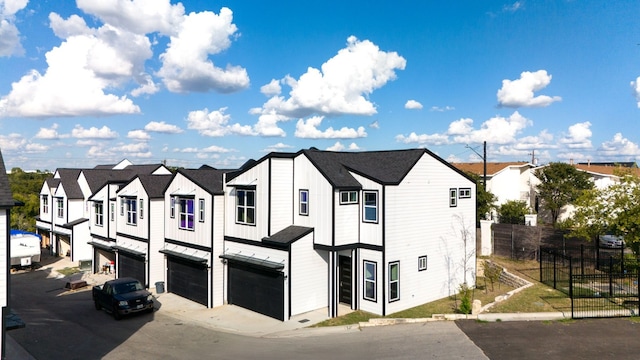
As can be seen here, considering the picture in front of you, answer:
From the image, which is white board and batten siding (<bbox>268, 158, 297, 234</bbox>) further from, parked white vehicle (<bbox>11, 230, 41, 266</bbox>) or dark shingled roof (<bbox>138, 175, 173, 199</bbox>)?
parked white vehicle (<bbox>11, 230, 41, 266</bbox>)

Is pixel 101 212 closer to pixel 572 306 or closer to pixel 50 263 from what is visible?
pixel 50 263

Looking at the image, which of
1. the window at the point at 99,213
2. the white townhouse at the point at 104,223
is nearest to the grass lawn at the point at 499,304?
the white townhouse at the point at 104,223

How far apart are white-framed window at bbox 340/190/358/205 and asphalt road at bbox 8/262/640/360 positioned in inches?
207

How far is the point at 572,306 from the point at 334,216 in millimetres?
9746

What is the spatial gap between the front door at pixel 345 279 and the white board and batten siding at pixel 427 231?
2.03 metres

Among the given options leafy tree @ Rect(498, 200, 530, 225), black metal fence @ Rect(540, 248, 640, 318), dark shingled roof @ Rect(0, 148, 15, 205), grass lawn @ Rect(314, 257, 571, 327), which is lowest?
grass lawn @ Rect(314, 257, 571, 327)

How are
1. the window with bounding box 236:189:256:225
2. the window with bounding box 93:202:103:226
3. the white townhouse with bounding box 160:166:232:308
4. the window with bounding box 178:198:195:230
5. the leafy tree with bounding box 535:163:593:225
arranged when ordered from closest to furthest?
the window with bounding box 236:189:256:225 → the white townhouse with bounding box 160:166:232:308 → the window with bounding box 178:198:195:230 → the window with bounding box 93:202:103:226 → the leafy tree with bounding box 535:163:593:225

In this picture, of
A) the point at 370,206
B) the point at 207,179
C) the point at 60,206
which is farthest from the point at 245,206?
the point at 60,206

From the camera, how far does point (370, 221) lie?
58.7 ft

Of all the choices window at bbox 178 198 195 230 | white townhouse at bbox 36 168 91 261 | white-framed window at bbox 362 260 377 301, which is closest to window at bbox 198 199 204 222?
window at bbox 178 198 195 230

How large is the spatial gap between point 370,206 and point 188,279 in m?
10.3

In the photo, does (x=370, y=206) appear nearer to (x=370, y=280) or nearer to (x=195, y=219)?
(x=370, y=280)

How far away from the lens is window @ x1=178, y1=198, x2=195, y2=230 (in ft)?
70.4

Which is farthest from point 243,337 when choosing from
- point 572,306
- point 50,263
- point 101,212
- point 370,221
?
point 50,263
